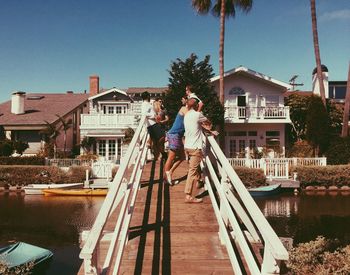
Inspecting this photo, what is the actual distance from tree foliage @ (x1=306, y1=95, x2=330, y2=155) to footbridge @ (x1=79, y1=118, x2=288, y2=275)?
2220cm

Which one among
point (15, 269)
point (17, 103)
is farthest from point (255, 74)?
point (15, 269)

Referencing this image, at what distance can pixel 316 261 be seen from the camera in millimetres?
7914

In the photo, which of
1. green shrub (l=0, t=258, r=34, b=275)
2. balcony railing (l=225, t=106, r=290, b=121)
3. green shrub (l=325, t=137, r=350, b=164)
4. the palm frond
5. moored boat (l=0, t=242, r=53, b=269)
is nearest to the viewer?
green shrub (l=0, t=258, r=34, b=275)

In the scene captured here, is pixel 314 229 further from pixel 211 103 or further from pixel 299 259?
pixel 211 103

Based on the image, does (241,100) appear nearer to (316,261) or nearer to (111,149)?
(111,149)

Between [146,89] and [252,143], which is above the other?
[146,89]

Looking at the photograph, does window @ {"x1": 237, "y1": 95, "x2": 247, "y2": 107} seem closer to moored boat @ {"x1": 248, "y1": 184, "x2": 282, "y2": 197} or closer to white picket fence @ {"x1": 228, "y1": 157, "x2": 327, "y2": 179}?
white picket fence @ {"x1": 228, "y1": 157, "x2": 327, "y2": 179}

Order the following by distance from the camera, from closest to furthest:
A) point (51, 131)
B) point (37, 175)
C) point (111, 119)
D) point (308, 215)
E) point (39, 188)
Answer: point (308, 215) → point (39, 188) → point (37, 175) → point (51, 131) → point (111, 119)

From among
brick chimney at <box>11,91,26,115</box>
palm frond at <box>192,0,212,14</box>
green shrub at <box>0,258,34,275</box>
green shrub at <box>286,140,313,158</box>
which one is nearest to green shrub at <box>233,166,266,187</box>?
green shrub at <box>286,140,313,158</box>

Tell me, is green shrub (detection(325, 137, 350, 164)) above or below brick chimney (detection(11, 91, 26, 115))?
below

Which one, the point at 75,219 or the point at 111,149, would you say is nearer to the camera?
the point at 75,219

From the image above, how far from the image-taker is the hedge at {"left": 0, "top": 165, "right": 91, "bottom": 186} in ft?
82.2

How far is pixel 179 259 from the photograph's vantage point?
4.08 m

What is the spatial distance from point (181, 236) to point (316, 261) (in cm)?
479
